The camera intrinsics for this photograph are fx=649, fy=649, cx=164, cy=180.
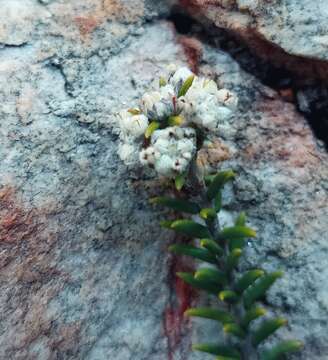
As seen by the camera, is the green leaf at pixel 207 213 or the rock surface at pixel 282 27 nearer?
the green leaf at pixel 207 213

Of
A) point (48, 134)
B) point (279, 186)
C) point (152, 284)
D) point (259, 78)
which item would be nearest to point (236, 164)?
point (279, 186)

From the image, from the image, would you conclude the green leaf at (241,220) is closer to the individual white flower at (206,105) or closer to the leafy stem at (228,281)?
the leafy stem at (228,281)

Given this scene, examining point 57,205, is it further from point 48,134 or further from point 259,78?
point 259,78

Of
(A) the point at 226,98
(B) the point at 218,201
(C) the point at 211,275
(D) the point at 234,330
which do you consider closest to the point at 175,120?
(A) the point at 226,98

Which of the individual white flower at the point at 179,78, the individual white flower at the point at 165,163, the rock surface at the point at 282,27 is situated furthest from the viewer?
the rock surface at the point at 282,27

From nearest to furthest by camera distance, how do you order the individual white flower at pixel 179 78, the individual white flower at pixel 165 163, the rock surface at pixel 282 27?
1. the individual white flower at pixel 165 163
2. the individual white flower at pixel 179 78
3. the rock surface at pixel 282 27

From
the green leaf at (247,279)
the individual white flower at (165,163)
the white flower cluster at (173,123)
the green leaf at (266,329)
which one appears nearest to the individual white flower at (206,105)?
the white flower cluster at (173,123)

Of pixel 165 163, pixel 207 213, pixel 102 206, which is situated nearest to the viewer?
pixel 165 163

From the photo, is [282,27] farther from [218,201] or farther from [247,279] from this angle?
[247,279]
